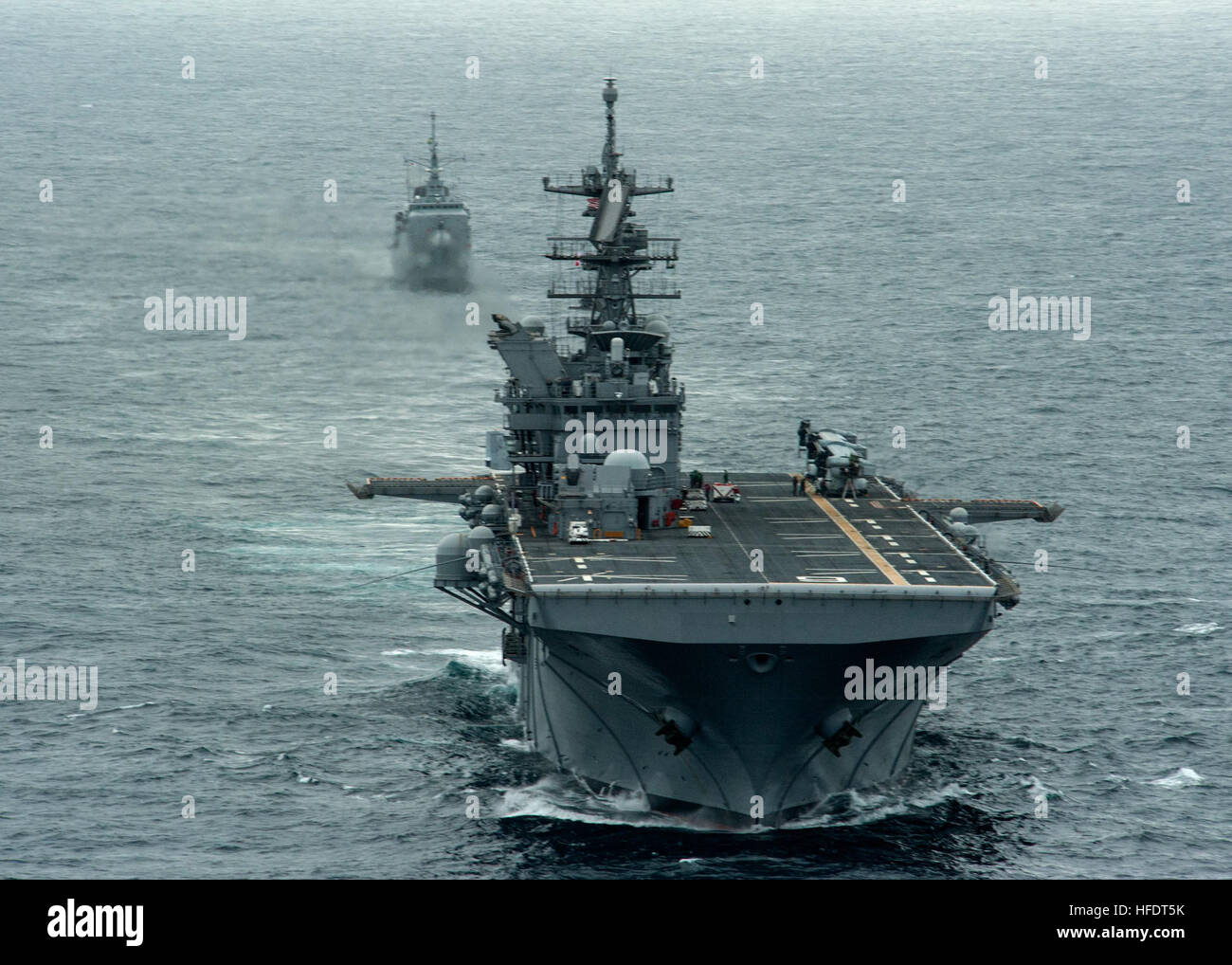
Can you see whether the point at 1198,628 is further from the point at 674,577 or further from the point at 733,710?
the point at 674,577

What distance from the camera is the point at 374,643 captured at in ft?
210

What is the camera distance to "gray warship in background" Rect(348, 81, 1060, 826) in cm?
4666

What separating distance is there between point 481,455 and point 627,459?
3011 cm

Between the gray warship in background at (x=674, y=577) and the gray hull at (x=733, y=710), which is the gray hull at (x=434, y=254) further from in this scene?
the gray hull at (x=733, y=710)

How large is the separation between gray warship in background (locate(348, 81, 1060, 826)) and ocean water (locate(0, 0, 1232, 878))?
1757mm

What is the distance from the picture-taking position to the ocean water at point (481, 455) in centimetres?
4962

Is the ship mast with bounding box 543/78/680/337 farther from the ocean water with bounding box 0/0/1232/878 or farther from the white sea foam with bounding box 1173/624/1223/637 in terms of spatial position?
the white sea foam with bounding box 1173/624/1223/637

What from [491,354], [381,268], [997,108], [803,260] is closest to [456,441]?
[491,354]

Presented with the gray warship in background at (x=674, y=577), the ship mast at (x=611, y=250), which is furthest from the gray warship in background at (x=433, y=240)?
the ship mast at (x=611, y=250)

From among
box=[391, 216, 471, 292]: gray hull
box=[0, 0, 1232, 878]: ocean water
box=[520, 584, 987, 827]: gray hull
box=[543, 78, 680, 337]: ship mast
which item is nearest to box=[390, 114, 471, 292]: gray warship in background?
box=[391, 216, 471, 292]: gray hull

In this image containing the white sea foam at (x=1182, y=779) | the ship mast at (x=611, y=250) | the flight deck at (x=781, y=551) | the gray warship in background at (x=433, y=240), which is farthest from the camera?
the gray warship in background at (x=433, y=240)

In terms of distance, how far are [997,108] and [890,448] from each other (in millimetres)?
106875

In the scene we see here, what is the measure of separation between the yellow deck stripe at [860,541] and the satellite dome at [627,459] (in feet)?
20.4
